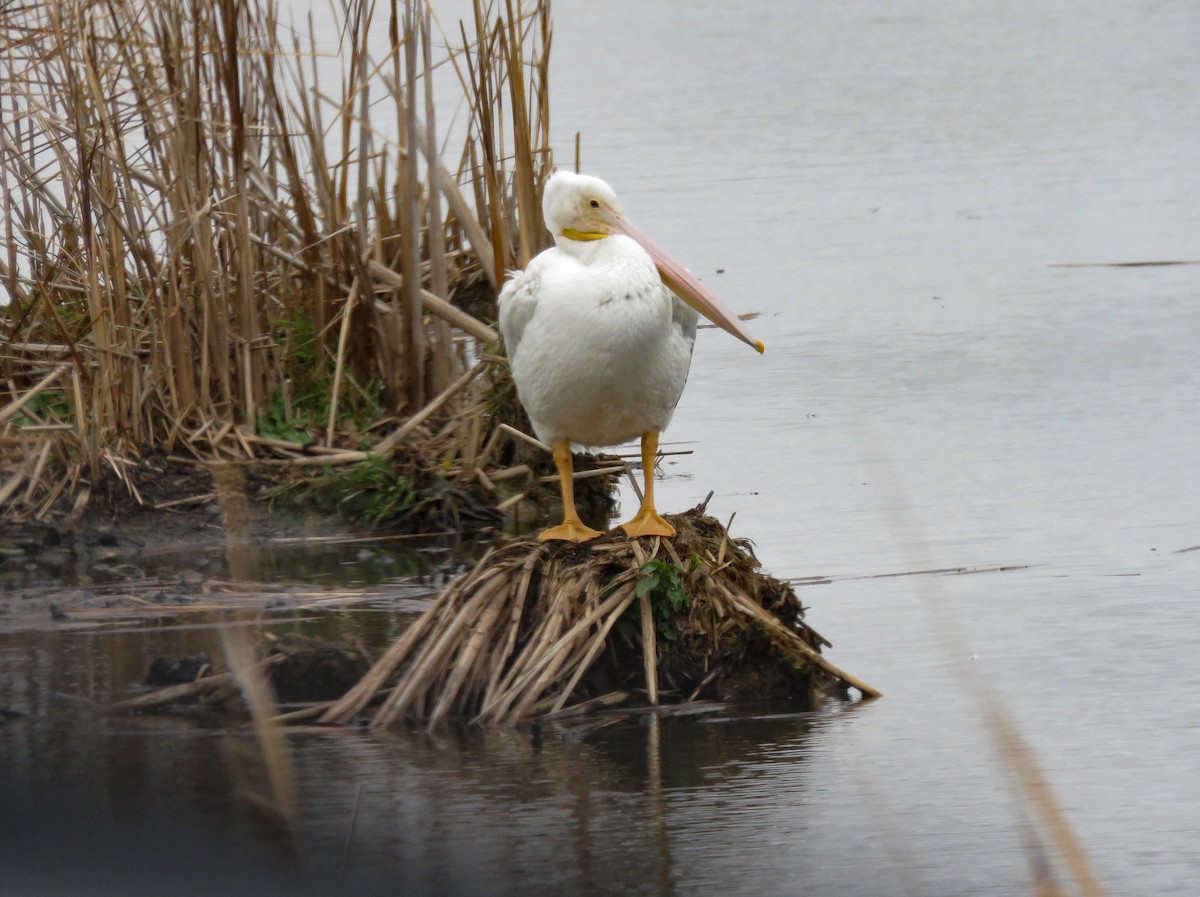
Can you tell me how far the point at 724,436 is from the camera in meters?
6.74

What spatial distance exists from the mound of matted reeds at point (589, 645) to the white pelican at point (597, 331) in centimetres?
19

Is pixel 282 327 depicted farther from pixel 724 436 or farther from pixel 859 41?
pixel 859 41

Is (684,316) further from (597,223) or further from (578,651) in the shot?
(578,651)

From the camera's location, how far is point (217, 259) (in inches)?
240

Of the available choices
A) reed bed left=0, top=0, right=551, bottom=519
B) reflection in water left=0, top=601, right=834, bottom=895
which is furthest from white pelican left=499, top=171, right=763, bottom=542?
reed bed left=0, top=0, right=551, bottom=519

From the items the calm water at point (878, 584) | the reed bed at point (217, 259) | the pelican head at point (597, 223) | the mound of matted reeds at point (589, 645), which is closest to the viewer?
the calm water at point (878, 584)

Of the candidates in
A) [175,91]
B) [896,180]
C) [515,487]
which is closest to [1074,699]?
[515,487]

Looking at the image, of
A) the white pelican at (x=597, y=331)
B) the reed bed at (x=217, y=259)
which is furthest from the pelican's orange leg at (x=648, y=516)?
the reed bed at (x=217, y=259)

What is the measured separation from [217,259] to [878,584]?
2457 mm

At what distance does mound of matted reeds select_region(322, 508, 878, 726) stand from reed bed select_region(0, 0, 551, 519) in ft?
5.63

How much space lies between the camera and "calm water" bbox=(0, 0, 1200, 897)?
3.35 m

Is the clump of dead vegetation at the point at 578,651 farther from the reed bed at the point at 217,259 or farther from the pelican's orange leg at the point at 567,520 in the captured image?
the reed bed at the point at 217,259

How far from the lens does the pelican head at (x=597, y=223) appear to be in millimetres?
4766

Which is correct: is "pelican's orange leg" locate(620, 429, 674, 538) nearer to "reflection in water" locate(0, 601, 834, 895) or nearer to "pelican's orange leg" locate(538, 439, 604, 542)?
"pelican's orange leg" locate(538, 439, 604, 542)
